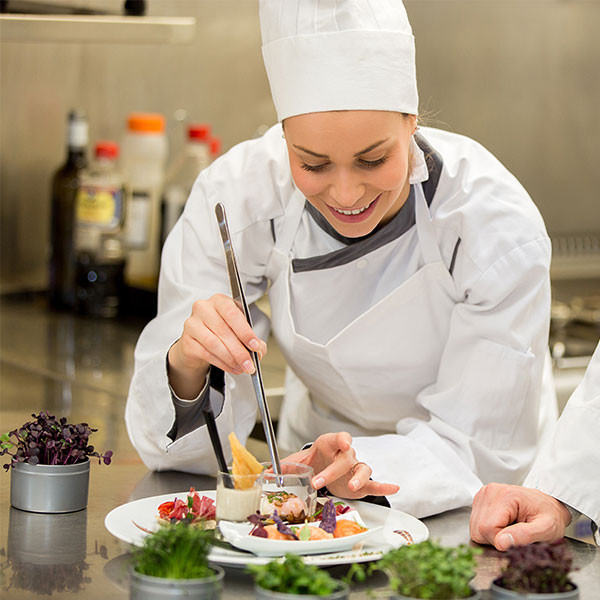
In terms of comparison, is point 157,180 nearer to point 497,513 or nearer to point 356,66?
point 356,66

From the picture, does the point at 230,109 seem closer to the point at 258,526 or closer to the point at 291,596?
the point at 258,526

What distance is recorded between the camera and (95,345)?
2.52 metres

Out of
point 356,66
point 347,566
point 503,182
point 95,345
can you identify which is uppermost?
point 356,66

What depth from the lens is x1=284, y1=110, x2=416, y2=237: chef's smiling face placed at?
1.38 metres

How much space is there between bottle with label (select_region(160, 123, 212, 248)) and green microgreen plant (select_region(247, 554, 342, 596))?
6.02 ft

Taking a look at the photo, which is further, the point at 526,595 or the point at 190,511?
the point at 190,511

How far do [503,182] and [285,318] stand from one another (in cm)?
39

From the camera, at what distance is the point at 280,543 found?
1.12 m

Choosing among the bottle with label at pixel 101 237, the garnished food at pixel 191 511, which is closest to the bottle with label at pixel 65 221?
the bottle with label at pixel 101 237

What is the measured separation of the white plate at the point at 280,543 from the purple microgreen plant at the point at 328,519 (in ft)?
0.10

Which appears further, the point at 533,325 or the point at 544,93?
the point at 544,93

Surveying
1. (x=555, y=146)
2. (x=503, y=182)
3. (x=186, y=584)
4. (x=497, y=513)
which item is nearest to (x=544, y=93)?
(x=555, y=146)

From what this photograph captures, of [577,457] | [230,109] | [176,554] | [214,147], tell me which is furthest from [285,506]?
[230,109]

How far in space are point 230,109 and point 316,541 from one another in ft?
6.94
